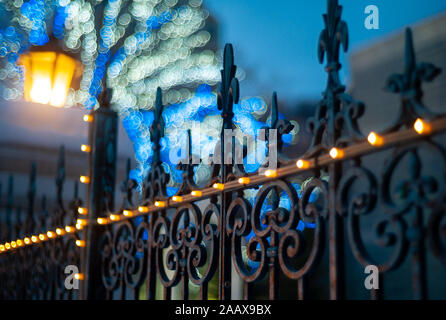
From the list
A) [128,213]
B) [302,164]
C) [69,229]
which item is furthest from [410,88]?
[69,229]

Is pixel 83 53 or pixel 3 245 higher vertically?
pixel 83 53

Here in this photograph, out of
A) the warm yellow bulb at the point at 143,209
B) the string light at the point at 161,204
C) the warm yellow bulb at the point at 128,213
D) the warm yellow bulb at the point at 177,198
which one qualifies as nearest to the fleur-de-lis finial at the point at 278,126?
the warm yellow bulb at the point at 177,198

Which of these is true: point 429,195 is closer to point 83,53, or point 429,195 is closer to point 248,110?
point 83,53

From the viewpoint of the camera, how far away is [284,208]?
5.37 feet

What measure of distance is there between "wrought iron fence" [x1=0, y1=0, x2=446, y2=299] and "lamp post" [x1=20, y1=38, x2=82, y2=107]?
202cm

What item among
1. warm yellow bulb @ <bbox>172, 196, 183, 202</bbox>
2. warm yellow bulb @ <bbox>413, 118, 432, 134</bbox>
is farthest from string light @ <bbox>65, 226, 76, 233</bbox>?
warm yellow bulb @ <bbox>413, 118, 432, 134</bbox>

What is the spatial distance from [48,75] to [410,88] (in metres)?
4.51

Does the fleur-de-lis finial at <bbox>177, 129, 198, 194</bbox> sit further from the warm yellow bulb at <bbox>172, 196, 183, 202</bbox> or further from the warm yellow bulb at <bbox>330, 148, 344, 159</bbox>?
the warm yellow bulb at <bbox>330, 148, 344, 159</bbox>

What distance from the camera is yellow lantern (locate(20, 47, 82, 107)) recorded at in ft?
16.3

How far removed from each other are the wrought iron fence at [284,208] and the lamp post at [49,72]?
202 cm

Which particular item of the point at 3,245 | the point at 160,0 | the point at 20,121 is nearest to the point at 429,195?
the point at 3,245

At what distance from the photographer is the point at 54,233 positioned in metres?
3.41

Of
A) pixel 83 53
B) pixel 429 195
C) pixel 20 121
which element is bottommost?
pixel 429 195
